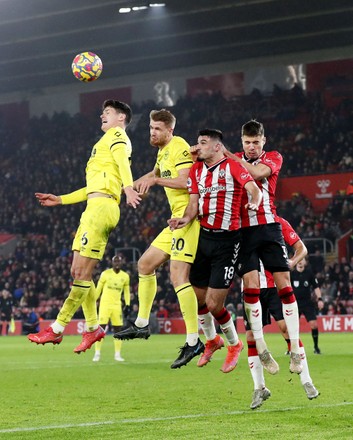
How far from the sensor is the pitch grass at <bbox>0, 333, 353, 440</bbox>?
31.2 feet

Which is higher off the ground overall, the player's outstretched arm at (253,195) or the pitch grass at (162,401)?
the player's outstretched arm at (253,195)

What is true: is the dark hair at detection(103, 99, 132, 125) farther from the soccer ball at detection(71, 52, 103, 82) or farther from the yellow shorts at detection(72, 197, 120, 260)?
the yellow shorts at detection(72, 197, 120, 260)

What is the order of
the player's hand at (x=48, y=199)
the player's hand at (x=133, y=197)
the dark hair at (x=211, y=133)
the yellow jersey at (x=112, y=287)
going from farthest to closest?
the yellow jersey at (x=112, y=287)
the player's hand at (x=48, y=199)
the dark hair at (x=211, y=133)
the player's hand at (x=133, y=197)

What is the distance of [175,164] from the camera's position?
10.3 m

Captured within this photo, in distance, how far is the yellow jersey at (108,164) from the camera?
1038 centimetres

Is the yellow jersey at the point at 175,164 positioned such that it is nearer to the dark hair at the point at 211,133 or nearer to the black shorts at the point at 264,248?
the dark hair at the point at 211,133

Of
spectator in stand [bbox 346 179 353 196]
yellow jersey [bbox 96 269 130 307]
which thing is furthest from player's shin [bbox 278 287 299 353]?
spectator in stand [bbox 346 179 353 196]

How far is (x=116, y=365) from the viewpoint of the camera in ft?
64.0

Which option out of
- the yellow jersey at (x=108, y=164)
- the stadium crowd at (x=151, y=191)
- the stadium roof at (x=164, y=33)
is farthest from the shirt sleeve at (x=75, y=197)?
the stadium roof at (x=164, y=33)

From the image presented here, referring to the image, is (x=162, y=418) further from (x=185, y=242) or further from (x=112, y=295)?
(x=112, y=295)

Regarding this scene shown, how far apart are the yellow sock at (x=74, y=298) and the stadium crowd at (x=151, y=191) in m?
21.3

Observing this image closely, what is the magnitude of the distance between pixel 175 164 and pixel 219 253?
1103mm

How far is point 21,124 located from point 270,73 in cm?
1475

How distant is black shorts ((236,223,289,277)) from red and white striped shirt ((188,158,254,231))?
31 centimetres
